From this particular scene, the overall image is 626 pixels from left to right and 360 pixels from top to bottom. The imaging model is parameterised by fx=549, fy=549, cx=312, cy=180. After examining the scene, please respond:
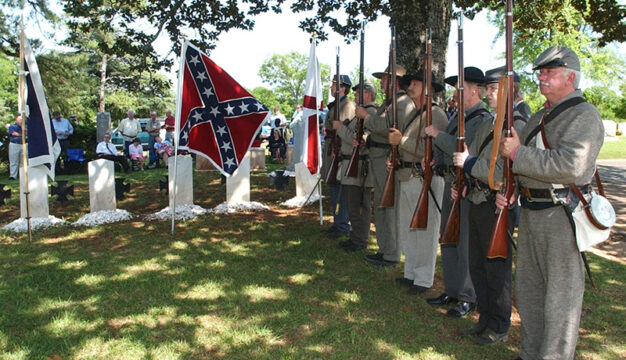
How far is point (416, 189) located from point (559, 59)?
107 inches

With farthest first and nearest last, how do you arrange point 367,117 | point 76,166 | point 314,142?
point 76,166, point 314,142, point 367,117

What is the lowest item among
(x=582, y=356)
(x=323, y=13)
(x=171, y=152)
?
(x=582, y=356)

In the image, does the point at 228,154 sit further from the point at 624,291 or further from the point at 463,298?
the point at 624,291

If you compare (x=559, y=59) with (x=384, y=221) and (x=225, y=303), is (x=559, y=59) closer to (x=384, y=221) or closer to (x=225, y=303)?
(x=384, y=221)

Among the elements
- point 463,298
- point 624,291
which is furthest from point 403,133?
point 624,291

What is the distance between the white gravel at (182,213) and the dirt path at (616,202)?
6.61 metres

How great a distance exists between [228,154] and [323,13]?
20.1 feet

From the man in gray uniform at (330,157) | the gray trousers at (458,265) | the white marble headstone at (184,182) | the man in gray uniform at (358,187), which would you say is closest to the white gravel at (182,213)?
the white marble headstone at (184,182)

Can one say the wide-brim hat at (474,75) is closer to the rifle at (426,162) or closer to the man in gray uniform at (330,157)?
the rifle at (426,162)

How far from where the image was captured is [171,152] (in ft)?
60.2

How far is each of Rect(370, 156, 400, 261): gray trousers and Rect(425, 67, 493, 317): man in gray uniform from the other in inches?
51.8

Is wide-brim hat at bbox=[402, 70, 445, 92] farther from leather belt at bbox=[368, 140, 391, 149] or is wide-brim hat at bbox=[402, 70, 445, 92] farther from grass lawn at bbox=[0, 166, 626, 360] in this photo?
grass lawn at bbox=[0, 166, 626, 360]

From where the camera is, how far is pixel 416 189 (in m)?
6.11

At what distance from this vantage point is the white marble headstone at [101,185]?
31.9 ft
